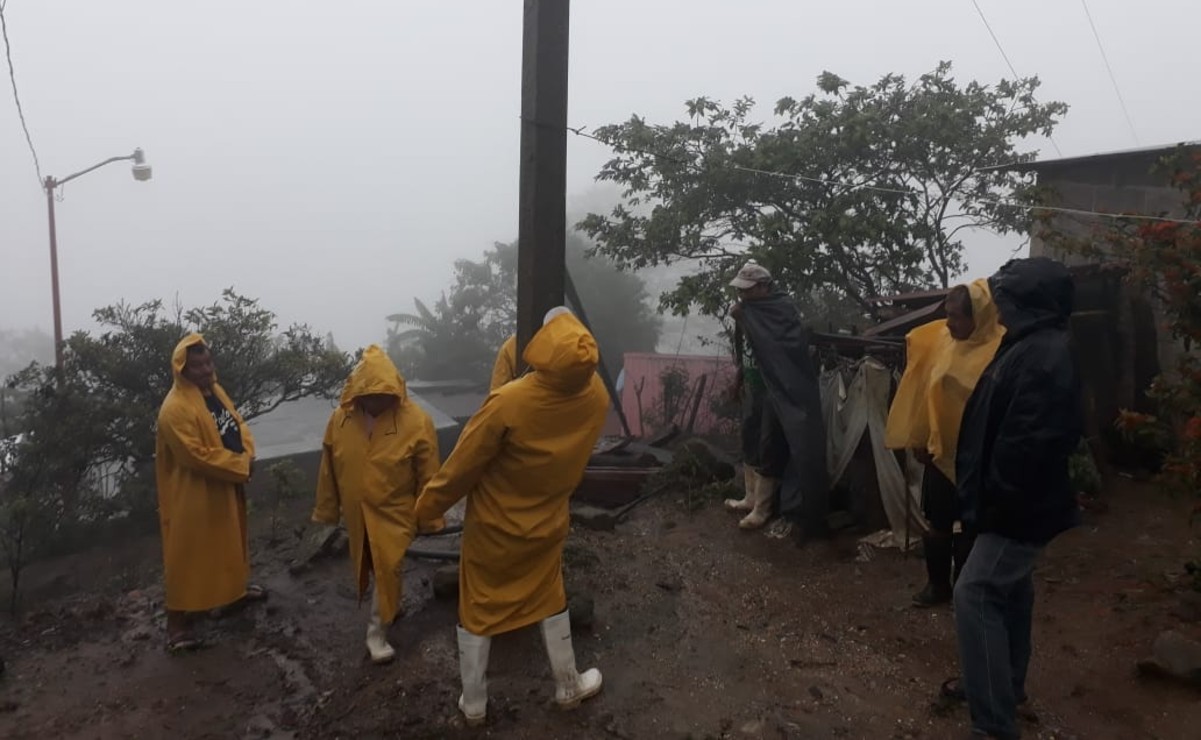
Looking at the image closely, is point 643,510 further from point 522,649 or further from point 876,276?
point 876,276

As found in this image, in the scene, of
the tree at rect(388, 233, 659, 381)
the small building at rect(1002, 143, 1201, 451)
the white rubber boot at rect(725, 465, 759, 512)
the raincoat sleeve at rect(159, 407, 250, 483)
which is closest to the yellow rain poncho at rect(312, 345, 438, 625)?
the raincoat sleeve at rect(159, 407, 250, 483)

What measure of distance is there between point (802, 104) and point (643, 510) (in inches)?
233

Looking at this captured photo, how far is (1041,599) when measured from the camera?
445 cm

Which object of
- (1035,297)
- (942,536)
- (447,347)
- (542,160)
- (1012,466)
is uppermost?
(542,160)

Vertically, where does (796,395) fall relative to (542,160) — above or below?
below

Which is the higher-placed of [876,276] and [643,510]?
[876,276]

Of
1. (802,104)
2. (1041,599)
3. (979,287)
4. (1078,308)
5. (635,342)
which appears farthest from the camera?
(635,342)

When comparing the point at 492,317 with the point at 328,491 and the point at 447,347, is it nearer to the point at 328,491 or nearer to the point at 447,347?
the point at 447,347

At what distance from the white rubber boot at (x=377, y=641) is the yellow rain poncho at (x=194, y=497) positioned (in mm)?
1058

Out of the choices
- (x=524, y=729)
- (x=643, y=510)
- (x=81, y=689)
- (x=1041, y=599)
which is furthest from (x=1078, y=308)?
(x=81, y=689)

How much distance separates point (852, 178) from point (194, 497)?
26.4 feet

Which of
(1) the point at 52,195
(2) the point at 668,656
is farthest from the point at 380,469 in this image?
(1) the point at 52,195

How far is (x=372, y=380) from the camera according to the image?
153 inches

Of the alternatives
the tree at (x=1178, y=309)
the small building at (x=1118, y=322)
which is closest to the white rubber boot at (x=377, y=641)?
the tree at (x=1178, y=309)
